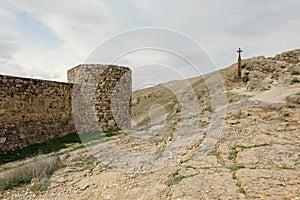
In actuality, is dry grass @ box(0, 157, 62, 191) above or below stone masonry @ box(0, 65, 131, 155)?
below

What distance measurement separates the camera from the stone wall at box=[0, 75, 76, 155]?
7758mm

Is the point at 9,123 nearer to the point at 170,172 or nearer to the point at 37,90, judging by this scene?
the point at 37,90

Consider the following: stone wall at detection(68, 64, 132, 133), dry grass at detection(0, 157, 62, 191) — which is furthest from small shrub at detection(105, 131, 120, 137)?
dry grass at detection(0, 157, 62, 191)

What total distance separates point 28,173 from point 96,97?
5834mm

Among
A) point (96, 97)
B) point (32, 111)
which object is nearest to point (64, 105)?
point (96, 97)

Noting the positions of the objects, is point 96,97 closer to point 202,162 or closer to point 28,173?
point 28,173

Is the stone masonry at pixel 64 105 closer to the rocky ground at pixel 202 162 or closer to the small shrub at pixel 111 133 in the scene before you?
the small shrub at pixel 111 133

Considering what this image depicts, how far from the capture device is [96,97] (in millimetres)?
10828

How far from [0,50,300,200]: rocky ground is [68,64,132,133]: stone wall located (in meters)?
3.72

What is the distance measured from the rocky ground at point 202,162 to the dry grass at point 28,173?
0.74ft

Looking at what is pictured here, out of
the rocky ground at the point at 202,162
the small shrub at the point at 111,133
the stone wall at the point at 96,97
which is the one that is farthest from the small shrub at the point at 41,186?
the stone wall at the point at 96,97

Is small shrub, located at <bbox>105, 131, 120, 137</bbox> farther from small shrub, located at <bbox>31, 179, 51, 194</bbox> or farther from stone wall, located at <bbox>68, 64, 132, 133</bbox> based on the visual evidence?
small shrub, located at <bbox>31, 179, 51, 194</bbox>

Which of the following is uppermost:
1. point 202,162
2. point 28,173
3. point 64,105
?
point 64,105

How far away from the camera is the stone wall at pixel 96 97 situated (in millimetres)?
10773
